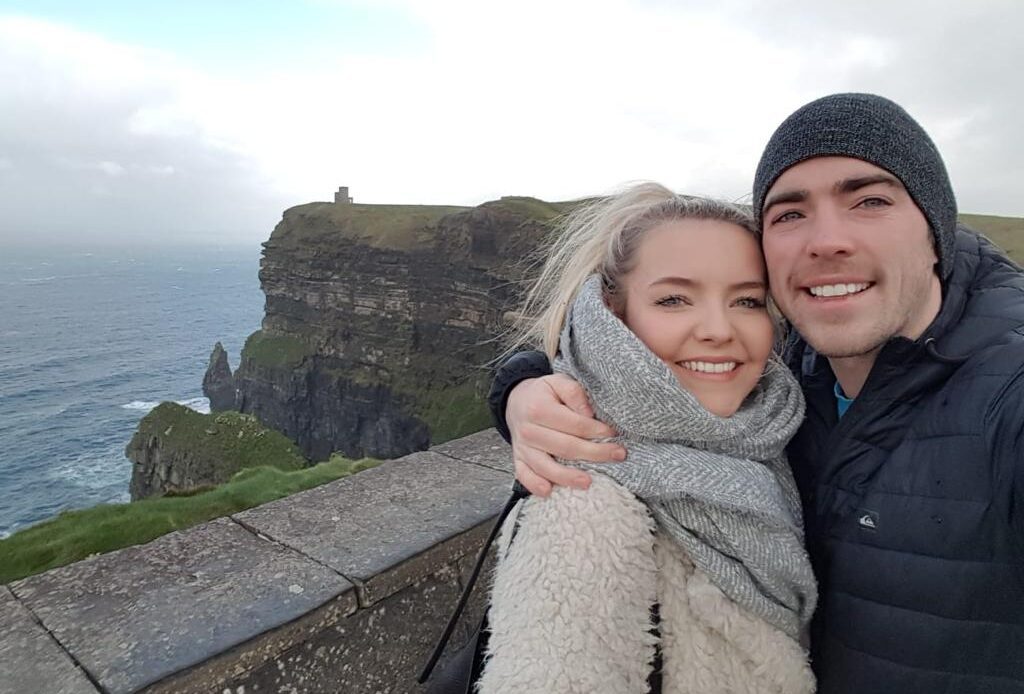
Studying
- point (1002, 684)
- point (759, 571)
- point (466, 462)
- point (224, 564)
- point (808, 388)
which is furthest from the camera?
Answer: point (466, 462)

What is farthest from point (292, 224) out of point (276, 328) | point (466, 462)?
point (466, 462)

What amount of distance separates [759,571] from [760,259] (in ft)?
2.88

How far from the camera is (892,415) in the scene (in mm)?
1569

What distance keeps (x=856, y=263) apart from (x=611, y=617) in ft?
3.66

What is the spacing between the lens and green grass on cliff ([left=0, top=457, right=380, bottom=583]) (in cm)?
303

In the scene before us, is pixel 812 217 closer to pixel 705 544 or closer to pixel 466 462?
pixel 705 544

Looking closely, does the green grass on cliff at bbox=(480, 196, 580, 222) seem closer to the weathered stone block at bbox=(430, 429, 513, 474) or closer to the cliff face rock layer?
the cliff face rock layer

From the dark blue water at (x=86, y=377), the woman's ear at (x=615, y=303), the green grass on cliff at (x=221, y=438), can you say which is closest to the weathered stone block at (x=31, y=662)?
the woman's ear at (x=615, y=303)

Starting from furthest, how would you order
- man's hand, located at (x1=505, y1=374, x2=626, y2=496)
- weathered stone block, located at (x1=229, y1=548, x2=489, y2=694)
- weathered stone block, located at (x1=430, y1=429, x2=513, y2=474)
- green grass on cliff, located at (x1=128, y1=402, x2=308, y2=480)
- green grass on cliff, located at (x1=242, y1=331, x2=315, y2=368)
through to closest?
1. green grass on cliff, located at (x1=242, y1=331, x2=315, y2=368)
2. green grass on cliff, located at (x1=128, y1=402, x2=308, y2=480)
3. weathered stone block, located at (x1=430, y1=429, x2=513, y2=474)
4. weathered stone block, located at (x1=229, y1=548, x2=489, y2=694)
5. man's hand, located at (x1=505, y1=374, x2=626, y2=496)

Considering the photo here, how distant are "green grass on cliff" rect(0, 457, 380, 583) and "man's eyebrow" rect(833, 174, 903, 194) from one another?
10.8ft

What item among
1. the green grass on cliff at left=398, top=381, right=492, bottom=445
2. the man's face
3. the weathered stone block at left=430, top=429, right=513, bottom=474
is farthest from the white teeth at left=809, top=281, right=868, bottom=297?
the green grass on cliff at left=398, top=381, right=492, bottom=445

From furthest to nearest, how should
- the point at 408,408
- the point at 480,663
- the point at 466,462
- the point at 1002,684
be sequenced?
the point at 408,408, the point at 466,462, the point at 480,663, the point at 1002,684

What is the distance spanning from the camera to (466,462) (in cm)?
371

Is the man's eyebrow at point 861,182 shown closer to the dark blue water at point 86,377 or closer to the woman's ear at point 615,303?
the woman's ear at point 615,303
